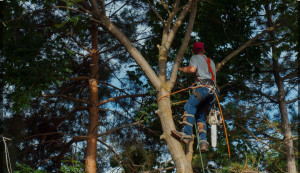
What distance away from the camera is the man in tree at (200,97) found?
5711 mm

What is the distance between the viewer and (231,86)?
980cm

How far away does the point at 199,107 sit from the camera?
621 cm

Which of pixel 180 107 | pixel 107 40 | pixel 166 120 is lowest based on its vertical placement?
pixel 166 120

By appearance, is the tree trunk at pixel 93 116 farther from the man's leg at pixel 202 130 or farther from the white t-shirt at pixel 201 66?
the white t-shirt at pixel 201 66

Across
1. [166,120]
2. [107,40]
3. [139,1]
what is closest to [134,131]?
[107,40]

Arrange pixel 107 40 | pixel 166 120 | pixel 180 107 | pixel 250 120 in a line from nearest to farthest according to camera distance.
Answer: pixel 166 120
pixel 180 107
pixel 250 120
pixel 107 40

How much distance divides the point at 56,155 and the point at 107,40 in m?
3.72

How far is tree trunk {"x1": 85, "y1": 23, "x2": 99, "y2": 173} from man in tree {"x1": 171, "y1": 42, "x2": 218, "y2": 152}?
380 cm

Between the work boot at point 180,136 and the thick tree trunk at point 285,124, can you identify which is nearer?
the work boot at point 180,136

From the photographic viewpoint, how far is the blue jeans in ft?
18.5

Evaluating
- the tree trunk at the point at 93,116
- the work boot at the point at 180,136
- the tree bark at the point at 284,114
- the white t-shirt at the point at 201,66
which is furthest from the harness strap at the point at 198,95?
the tree trunk at the point at 93,116

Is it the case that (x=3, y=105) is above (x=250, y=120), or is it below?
above

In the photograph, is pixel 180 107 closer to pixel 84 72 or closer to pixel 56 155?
pixel 84 72

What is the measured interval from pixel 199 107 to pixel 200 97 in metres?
0.39
